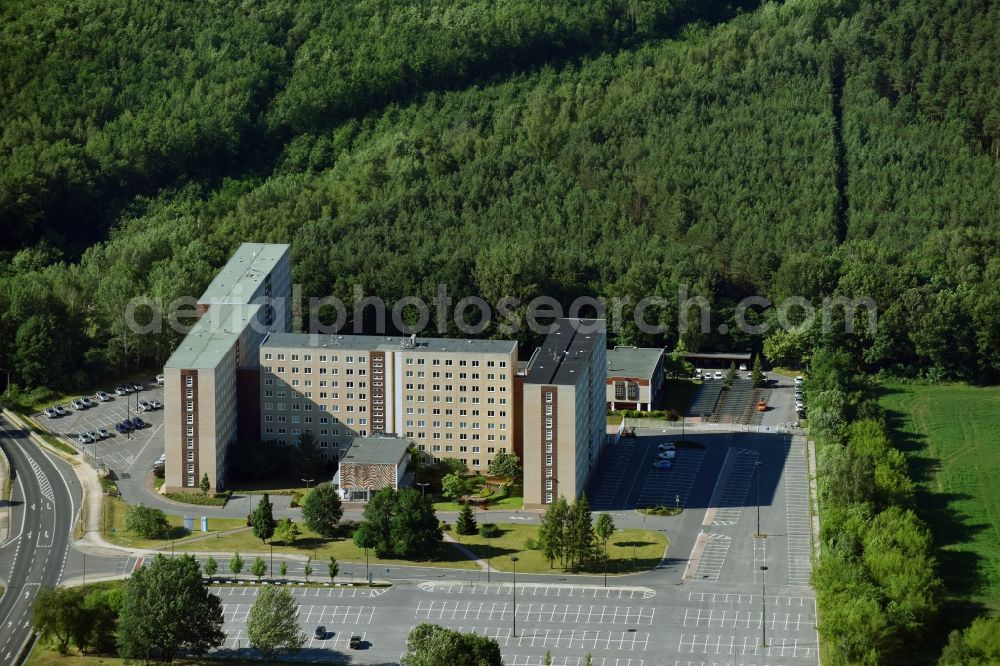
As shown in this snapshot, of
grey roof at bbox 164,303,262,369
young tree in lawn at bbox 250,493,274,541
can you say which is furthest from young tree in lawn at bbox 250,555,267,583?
grey roof at bbox 164,303,262,369

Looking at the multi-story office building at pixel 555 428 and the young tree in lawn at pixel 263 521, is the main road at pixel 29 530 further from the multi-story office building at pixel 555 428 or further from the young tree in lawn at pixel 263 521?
the multi-story office building at pixel 555 428

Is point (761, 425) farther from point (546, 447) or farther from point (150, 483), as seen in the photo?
point (150, 483)

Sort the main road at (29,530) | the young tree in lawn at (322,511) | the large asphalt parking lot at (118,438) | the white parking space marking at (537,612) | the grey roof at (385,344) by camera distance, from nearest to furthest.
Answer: the white parking space marking at (537,612) < the main road at (29,530) < the young tree in lawn at (322,511) < the grey roof at (385,344) < the large asphalt parking lot at (118,438)

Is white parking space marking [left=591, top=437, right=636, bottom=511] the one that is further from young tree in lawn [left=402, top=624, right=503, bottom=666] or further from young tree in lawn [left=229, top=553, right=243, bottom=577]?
young tree in lawn [left=402, top=624, right=503, bottom=666]

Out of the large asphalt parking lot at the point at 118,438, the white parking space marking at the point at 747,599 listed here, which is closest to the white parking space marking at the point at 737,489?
the white parking space marking at the point at 747,599

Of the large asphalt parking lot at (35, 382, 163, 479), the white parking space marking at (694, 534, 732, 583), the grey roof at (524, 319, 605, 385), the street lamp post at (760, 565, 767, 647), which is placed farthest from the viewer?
the large asphalt parking lot at (35, 382, 163, 479)

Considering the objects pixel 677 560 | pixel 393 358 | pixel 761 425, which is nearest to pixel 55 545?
pixel 393 358

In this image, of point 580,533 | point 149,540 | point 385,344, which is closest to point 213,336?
point 385,344
